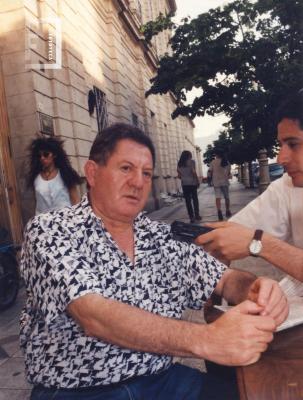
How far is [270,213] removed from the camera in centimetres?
205

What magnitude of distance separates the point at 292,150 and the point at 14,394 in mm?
2360

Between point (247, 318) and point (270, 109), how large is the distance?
32.6 feet

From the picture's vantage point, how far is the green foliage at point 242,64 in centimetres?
980

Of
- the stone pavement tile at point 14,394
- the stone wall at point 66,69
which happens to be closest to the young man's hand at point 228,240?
the stone pavement tile at point 14,394

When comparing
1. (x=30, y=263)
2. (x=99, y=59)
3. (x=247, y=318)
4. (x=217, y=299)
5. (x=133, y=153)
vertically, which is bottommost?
(x=217, y=299)

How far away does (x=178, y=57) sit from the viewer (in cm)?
1155

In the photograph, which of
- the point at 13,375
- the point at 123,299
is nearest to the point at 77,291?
the point at 123,299

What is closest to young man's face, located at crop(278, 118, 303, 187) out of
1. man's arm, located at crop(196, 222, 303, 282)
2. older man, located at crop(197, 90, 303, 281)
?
older man, located at crop(197, 90, 303, 281)

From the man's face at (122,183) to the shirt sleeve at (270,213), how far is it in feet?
2.23

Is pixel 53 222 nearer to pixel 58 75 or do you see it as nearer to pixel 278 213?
pixel 278 213

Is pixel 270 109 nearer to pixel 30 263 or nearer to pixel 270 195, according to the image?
pixel 270 195

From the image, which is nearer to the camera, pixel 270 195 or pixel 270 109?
pixel 270 195

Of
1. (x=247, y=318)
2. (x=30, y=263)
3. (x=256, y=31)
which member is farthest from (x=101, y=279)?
(x=256, y=31)

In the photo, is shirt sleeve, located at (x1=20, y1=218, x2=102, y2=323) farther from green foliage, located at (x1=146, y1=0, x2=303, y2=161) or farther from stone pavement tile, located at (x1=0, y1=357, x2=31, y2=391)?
green foliage, located at (x1=146, y1=0, x2=303, y2=161)
